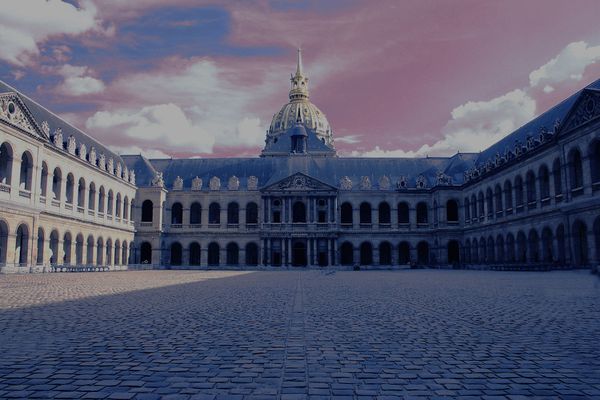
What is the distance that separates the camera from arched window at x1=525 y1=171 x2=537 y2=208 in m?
46.8

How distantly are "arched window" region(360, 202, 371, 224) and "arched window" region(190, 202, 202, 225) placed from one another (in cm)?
2212

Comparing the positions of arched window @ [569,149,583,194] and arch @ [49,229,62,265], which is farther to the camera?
arch @ [49,229,62,265]

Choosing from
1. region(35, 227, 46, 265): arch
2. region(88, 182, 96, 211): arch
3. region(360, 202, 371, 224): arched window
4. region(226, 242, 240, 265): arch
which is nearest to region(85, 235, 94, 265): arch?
region(88, 182, 96, 211): arch

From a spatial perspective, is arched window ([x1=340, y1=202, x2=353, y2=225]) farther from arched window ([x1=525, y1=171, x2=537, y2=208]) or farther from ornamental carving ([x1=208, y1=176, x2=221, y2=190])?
arched window ([x1=525, y1=171, x2=537, y2=208])

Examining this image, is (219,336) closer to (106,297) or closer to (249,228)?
(106,297)

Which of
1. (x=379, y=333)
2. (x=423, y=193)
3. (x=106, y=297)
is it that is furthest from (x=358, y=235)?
(x=379, y=333)

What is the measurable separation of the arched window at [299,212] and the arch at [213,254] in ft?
37.0

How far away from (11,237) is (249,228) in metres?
35.3

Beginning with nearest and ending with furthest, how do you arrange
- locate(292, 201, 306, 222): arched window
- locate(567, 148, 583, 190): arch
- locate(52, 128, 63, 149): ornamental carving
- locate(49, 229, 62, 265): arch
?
locate(567, 148, 583, 190): arch
locate(49, 229, 62, 265): arch
locate(52, 128, 63, 149): ornamental carving
locate(292, 201, 306, 222): arched window

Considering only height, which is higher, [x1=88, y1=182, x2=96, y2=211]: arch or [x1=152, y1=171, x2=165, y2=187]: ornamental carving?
[x1=152, y1=171, x2=165, y2=187]: ornamental carving

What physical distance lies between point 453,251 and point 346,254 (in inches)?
557

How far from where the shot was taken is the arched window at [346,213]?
7056cm

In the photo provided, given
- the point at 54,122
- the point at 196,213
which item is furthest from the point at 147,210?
the point at 54,122

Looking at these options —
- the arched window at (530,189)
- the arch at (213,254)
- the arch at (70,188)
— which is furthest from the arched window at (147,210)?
the arched window at (530,189)
